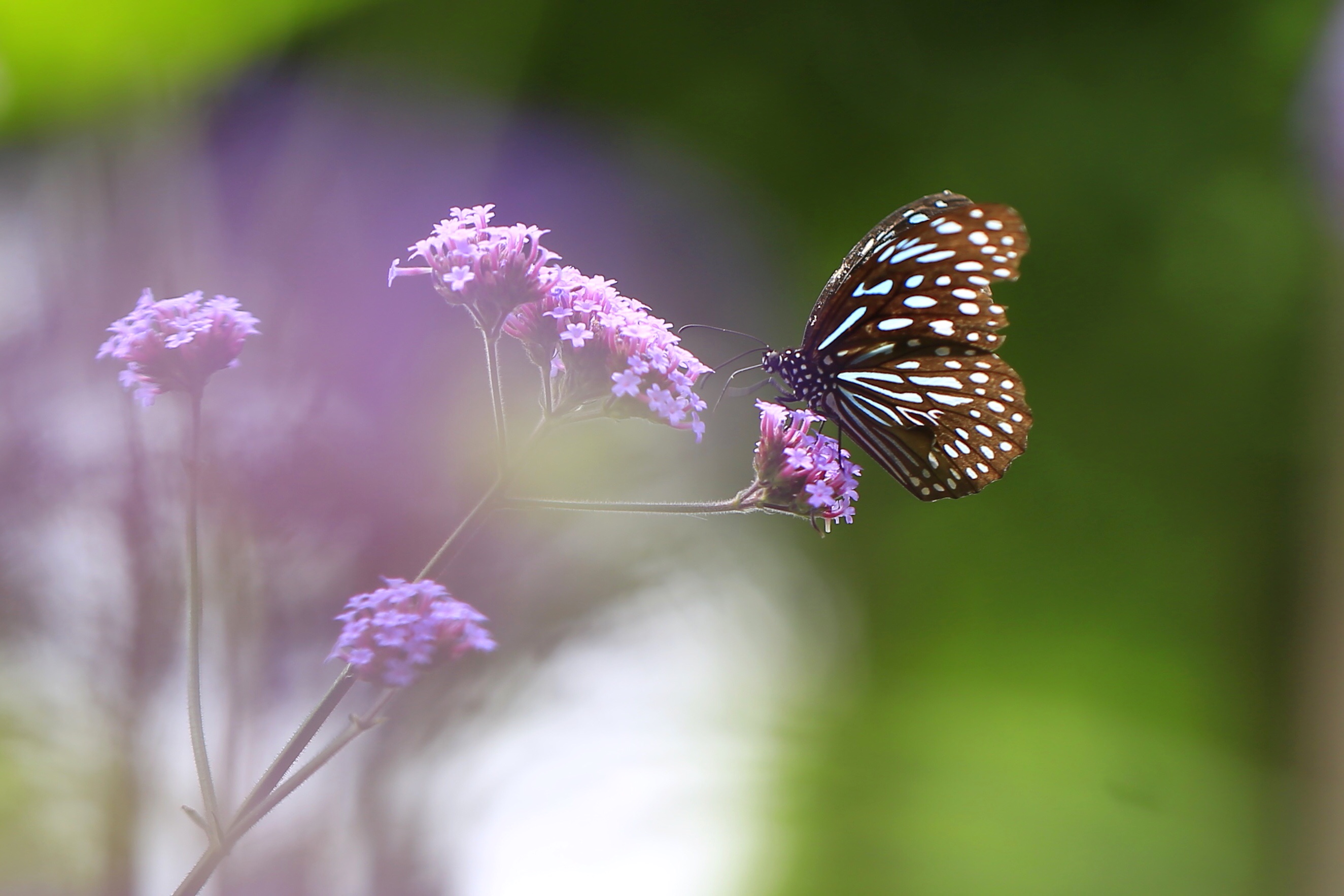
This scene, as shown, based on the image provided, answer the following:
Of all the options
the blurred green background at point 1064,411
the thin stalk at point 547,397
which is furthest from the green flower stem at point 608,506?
the blurred green background at point 1064,411

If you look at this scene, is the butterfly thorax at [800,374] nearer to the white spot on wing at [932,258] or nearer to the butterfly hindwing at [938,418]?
the butterfly hindwing at [938,418]

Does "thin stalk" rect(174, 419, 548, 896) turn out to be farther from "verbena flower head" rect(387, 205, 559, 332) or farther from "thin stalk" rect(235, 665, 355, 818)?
"verbena flower head" rect(387, 205, 559, 332)

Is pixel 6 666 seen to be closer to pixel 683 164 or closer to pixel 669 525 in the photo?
pixel 669 525

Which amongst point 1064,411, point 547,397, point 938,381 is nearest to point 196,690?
point 547,397

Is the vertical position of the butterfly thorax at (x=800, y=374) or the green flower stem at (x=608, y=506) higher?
the butterfly thorax at (x=800, y=374)

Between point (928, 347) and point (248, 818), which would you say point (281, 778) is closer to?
point (248, 818)

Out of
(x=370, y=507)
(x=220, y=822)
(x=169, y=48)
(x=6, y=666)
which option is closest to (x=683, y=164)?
(x=169, y=48)

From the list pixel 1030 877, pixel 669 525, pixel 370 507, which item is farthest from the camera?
pixel 1030 877
